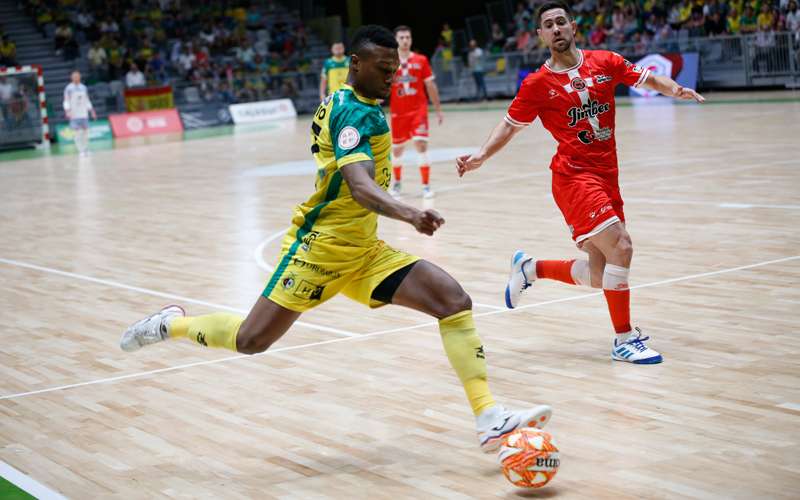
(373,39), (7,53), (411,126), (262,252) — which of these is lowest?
(262,252)

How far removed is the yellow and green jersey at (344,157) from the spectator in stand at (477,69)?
32.4 m

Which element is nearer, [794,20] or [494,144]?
[494,144]

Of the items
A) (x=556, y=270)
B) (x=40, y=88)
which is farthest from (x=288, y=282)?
(x=40, y=88)

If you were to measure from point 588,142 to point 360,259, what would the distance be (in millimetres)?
2253

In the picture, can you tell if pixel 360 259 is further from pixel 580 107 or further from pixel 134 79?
pixel 134 79

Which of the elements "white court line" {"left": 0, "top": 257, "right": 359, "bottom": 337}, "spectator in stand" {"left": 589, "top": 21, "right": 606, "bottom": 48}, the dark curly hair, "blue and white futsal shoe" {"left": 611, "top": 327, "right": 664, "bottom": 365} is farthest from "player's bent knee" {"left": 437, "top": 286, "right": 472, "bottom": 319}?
"spectator in stand" {"left": 589, "top": 21, "right": 606, "bottom": 48}

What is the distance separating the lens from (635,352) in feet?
21.4

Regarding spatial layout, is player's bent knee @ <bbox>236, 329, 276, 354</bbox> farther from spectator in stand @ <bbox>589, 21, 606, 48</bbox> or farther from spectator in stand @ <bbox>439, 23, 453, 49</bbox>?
spectator in stand @ <bbox>439, 23, 453, 49</bbox>

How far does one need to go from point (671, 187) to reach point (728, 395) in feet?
28.6

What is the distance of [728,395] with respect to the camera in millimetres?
5711

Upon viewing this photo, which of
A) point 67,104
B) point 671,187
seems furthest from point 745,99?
point 67,104

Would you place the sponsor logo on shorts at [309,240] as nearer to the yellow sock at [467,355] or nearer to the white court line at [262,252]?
the yellow sock at [467,355]

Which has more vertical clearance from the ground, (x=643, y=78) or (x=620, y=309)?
(x=643, y=78)

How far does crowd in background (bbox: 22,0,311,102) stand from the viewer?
125ft
